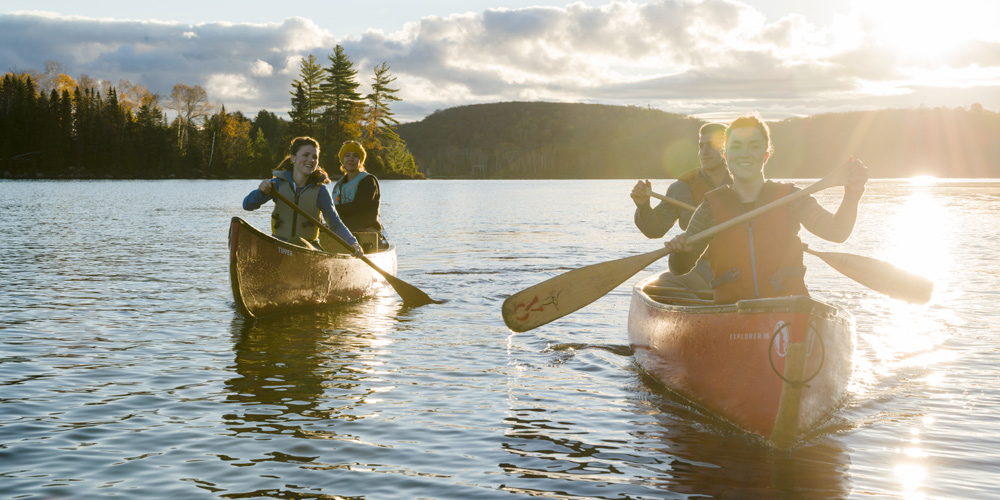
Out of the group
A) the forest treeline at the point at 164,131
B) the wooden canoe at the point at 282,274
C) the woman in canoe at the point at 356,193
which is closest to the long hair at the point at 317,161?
→ the wooden canoe at the point at 282,274

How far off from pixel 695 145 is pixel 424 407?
18594 cm

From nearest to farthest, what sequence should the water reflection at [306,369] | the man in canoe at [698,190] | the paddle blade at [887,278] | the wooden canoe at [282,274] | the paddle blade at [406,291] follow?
the paddle blade at [887,278], the water reflection at [306,369], the man in canoe at [698,190], the wooden canoe at [282,274], the paddle blade at [406,291]

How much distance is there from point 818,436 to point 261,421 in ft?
12.2

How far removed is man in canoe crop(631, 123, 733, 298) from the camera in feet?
23.7

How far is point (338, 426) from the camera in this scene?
220 inches

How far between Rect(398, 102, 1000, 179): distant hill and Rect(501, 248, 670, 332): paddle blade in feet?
520

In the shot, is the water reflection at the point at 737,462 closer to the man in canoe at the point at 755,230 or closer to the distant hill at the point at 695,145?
the man in canoe at the point at 755,230

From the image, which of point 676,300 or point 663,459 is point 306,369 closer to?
point 676,300

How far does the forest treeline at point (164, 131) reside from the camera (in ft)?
271

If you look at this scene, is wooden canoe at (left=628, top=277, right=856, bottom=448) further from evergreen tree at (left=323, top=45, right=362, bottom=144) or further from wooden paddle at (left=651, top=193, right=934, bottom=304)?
evergreen tree at (left=323, top=45, right=362, bottom=144)

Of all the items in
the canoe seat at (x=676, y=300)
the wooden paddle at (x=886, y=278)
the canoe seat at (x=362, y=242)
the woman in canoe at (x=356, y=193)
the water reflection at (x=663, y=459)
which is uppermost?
the woman in canoe at (x=356, y=193)

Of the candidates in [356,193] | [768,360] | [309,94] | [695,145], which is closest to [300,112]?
[309,94]

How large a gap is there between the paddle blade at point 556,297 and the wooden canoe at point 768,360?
3.02 ft

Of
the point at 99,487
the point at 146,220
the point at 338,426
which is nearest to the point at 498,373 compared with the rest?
the point at 338,426
